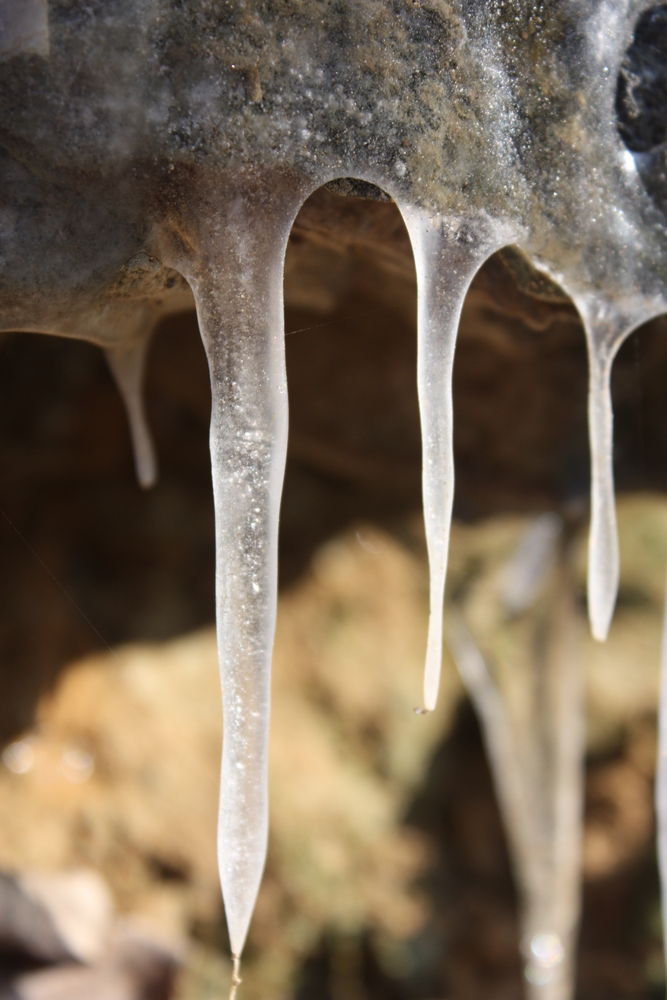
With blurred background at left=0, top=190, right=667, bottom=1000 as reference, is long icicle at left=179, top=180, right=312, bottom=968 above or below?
above

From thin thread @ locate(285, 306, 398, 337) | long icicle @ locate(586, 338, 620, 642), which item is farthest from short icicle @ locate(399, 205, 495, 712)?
thin thread @ locate(285, 306, 398, 337)

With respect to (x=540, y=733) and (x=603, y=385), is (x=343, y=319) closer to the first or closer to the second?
(x=603, y=385)

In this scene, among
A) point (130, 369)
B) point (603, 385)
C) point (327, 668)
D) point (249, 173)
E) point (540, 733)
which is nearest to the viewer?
point (249, 173)

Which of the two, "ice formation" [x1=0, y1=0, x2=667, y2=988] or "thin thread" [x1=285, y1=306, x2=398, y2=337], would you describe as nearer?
"ice formation" [x1=0, y1=0, x2=667, y2=988]

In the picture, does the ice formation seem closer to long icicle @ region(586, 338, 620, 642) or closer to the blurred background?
long icicle @ region(586, 338, 620, 642)

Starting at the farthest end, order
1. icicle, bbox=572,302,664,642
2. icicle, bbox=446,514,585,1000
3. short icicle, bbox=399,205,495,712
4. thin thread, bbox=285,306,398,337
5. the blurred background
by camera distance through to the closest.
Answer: icicle, bbox=446,514,585,1000
the blurred background
thin thread, bbox=285,306,398,337
icicle, bbox=572,302,664,642
short icicle, bbox=399,205,495,712

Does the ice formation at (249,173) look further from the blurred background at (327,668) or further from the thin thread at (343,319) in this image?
the thin thread at (343,319)

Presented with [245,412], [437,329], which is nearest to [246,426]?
[245,412]
